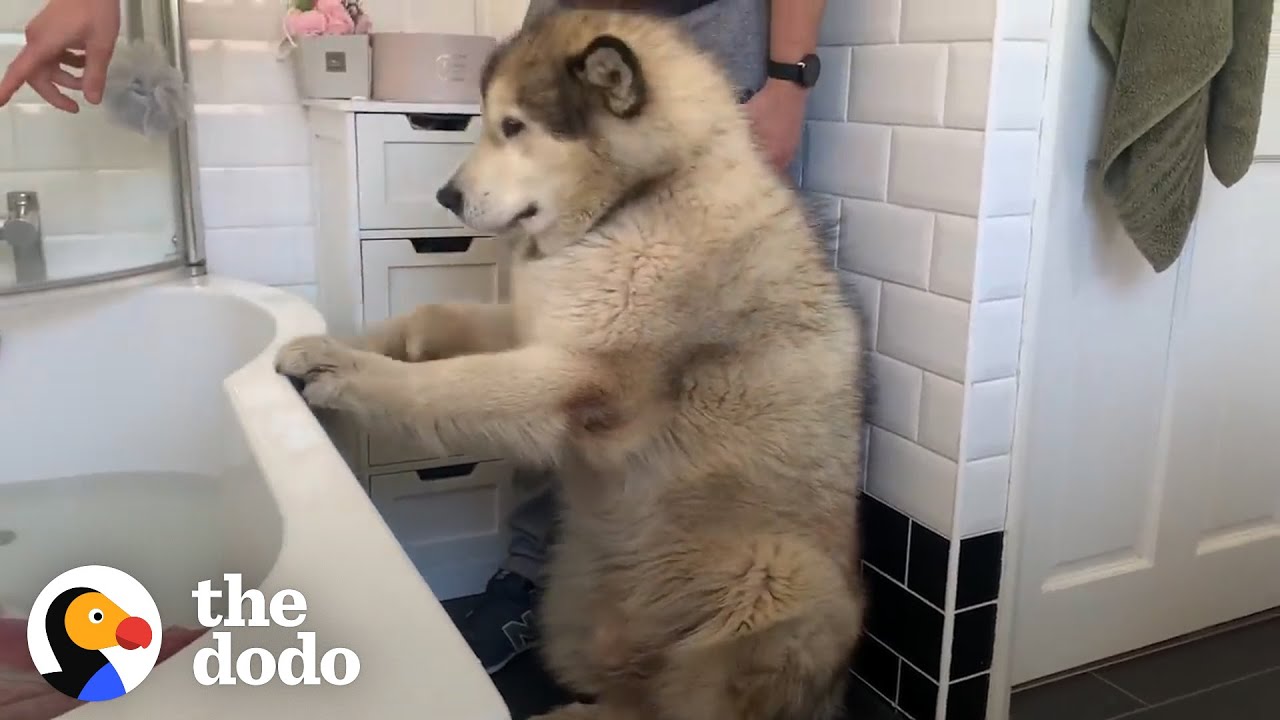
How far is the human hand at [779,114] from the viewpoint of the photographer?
1.60 m

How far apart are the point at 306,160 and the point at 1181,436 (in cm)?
180

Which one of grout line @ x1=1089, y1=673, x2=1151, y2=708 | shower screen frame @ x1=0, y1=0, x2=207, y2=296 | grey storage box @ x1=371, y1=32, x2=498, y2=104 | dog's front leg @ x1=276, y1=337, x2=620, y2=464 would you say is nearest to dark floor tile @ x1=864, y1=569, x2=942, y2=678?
grout line @ x1=1089, y1=673, x2=1151, y2=708

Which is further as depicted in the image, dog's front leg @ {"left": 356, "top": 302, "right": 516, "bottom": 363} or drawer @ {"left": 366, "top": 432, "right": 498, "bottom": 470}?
drawer @ {"left": 366, "top": 432, "right": 498, "bottom": 470}

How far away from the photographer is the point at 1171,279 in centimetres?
176

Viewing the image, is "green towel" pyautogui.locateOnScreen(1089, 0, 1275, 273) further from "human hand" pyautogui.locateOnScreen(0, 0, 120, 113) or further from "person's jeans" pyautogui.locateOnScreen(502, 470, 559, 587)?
"human hand" pyautogui.locateOnScreen(0, 0, 120, 113)

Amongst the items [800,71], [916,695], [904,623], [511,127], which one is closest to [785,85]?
[800,71]

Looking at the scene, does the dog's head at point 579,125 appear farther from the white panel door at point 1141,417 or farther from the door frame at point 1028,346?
the white panel door at point 1141,417

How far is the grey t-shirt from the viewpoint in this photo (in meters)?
1.61

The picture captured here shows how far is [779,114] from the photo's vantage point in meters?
1.61

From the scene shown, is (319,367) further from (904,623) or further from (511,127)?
(904,623)

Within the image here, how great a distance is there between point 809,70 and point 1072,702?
3.76 feet

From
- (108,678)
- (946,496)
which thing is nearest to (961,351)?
(946,496)

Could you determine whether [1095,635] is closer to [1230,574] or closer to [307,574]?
[1230,574]

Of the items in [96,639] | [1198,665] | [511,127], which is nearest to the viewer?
[96,639]
